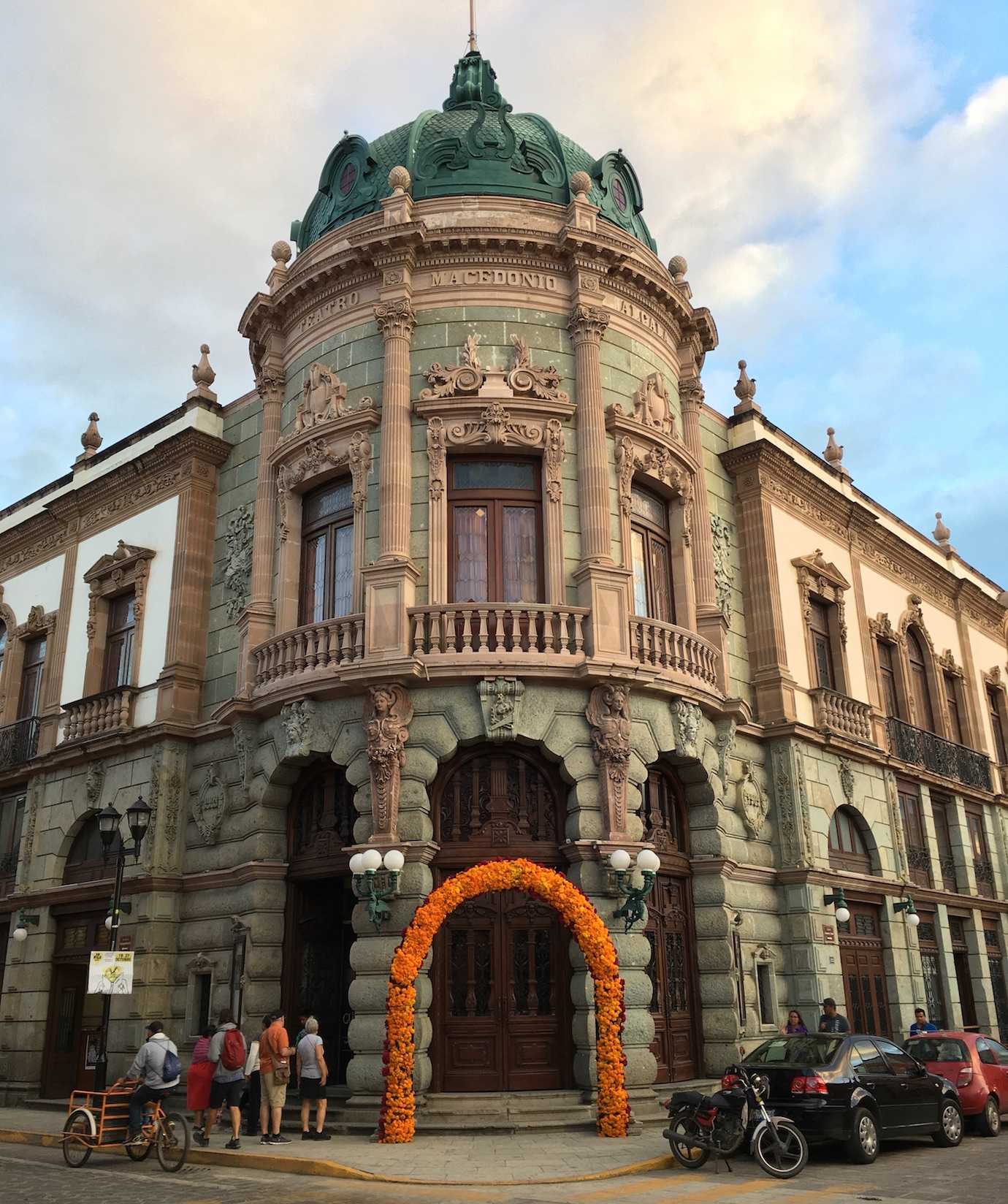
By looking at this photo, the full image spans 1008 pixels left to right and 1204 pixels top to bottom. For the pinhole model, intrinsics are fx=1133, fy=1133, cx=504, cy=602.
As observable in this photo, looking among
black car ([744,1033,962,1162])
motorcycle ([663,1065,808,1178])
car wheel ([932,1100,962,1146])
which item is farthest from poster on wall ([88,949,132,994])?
car wheel ([932,1100,962,1146])

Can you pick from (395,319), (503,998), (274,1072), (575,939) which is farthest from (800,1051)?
(395,319)

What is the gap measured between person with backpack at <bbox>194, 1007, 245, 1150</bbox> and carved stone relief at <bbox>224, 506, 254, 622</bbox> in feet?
31.1

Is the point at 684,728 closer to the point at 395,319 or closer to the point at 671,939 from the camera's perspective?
the point at 671,939

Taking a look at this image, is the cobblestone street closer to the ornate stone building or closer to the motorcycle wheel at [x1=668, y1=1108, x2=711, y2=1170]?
the motorcycle wheel at [x1=668, y1=1108, x2=711, y2=1170]

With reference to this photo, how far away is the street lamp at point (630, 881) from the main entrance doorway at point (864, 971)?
7.89 m

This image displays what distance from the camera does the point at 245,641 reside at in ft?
70.5

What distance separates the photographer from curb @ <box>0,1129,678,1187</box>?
1264cm

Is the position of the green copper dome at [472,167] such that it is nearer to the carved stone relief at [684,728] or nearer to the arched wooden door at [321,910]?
the carved stone relief at [684,728]

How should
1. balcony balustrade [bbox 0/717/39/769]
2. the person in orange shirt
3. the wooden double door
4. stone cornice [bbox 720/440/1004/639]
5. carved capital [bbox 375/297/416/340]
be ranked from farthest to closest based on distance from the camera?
1. balcony balustrade [bbox 0/717/39/769]
2. stone cornice [bbox 720/440/1004/639]
3. carved capital [bbox 375/297/416/340]
4. the wooden double door
5. the person in orange shirt

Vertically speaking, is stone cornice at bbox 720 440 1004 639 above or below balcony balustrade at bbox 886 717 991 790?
above

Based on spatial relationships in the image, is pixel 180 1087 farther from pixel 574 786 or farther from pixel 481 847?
pixel 574 786

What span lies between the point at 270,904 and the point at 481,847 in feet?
14.0

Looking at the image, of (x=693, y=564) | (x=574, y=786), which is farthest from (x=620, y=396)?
(x=574, y=786)

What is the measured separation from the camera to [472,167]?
73.7ft
